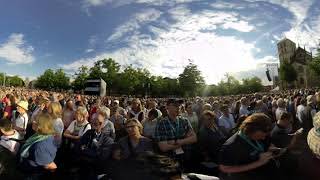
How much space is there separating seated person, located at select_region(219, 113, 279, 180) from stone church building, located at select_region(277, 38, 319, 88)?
373 ft

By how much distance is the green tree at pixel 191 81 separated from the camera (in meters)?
74.8

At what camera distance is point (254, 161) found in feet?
14.1

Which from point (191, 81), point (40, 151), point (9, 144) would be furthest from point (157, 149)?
point (191, 81)

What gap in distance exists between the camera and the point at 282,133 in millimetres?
7320

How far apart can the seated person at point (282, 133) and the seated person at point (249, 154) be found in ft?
8.98

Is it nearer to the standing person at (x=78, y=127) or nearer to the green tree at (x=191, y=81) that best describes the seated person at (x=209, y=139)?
the standing person at (x=78, y=127)

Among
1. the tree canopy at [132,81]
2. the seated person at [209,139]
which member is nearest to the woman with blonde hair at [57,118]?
the seated person at [209,139]

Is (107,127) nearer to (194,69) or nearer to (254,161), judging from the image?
(254,161)

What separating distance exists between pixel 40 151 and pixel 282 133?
4917 mm

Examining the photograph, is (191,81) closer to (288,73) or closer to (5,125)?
(288,73)

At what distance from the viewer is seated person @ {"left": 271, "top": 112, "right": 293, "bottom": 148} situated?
7070 millimetres

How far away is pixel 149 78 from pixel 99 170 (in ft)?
307

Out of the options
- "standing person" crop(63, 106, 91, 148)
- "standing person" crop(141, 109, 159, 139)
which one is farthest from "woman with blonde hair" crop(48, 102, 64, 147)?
"standing person" crop(141, 109, 159, 139)

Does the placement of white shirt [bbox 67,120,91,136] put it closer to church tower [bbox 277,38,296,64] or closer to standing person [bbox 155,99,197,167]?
standing person [bbox 155,99,197,167]
